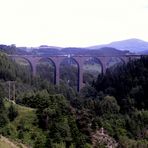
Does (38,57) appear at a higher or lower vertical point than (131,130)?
higher

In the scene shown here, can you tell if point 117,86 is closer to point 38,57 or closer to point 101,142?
point 38,57

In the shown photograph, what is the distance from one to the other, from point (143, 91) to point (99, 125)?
27.5 metres

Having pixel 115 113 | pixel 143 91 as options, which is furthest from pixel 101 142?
pixel 143 91

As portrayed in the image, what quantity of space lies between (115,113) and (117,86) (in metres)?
16.8

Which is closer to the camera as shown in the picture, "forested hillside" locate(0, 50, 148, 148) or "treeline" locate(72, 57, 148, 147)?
"forested hillside" locate(0, 50, 148, 148)

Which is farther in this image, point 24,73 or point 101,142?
point 24,73

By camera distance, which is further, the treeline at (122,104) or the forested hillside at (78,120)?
the treeline at (122,104)

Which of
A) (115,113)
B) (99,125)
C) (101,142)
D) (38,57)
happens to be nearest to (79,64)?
(38,57)

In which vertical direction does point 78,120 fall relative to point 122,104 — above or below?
above

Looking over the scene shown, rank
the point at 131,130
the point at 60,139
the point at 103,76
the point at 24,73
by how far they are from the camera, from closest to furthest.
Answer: the point at 60,139 → the point at 131,130 → the point at 103,76 → the point at 24,73

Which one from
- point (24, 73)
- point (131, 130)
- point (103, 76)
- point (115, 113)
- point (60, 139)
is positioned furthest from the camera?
point (24, 73)

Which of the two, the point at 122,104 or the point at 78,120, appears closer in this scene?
the point at 78,120

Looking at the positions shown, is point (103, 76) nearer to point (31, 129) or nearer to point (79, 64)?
point (79, 64)

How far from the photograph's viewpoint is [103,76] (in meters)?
85.5
